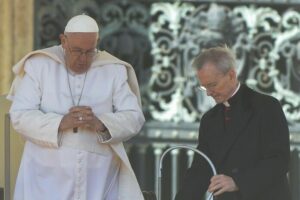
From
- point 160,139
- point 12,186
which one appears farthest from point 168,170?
point 12,186

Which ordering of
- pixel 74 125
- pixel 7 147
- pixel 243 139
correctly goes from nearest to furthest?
pixel 74 125 < pixel 243 139 < pixel 7 147

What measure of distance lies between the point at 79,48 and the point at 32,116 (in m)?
0.43

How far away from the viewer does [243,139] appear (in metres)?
6.27

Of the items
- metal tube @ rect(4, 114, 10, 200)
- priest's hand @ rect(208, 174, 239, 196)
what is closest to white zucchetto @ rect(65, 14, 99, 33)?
metal tube @ rect(4, 114, 10, 200)

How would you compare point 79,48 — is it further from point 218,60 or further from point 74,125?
point 218,60

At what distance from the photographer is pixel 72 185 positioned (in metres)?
6.20

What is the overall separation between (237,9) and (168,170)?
137cm

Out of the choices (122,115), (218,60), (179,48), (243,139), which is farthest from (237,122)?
(179,48)

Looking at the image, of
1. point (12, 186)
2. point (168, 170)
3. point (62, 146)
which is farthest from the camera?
point (168, 170)

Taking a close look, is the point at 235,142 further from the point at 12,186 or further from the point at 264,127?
the point at 12,186

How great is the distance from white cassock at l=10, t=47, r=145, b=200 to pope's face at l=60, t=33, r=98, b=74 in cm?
10

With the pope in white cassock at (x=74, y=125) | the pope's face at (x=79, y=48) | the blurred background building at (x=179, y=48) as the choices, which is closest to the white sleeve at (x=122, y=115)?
the pope in white cassock at (x=74, y=125)

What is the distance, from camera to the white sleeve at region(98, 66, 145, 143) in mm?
6121

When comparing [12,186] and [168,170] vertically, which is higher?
[12,186]
